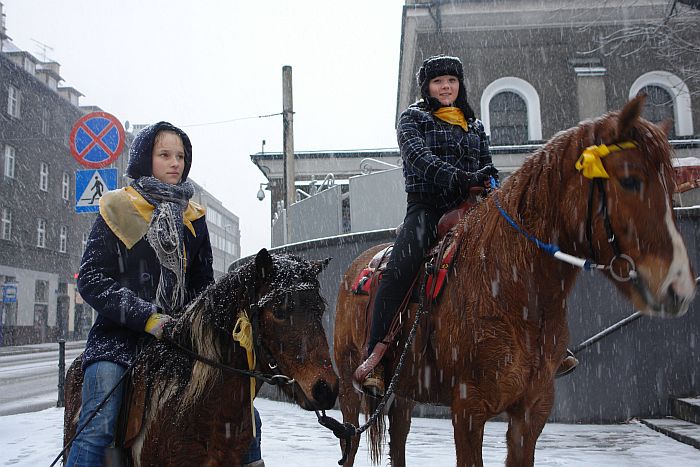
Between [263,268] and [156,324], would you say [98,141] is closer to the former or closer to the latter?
[156,324]

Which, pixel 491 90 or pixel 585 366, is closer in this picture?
pixel 585 366

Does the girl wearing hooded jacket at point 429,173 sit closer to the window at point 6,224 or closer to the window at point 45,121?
the window at point 6,224

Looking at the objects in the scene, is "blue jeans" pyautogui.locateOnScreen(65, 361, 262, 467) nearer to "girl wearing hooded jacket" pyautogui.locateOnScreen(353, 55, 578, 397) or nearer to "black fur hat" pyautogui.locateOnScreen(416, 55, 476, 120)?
"girl wearing hooded jacket" pyautogui.locateOnScreen(353, 55, 578, 397)

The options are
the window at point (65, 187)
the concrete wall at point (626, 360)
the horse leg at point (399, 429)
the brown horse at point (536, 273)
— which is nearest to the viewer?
the brown horse at point (536, 273)

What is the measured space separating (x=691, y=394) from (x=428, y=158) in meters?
5.94

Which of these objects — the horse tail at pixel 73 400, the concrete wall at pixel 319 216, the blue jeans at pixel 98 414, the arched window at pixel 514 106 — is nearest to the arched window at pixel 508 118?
the arched window at pixel 514 106

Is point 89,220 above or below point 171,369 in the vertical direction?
above

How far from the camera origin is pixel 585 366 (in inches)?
Result: 300

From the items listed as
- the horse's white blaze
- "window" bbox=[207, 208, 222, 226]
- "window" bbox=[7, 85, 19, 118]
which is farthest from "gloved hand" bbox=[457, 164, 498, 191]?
"window" bbox=[207, 208, 222, 226]

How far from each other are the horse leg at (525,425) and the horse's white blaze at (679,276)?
92 cm

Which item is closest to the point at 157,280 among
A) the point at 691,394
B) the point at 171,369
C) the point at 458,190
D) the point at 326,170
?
the point at 171,369

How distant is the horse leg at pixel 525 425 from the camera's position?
300cm

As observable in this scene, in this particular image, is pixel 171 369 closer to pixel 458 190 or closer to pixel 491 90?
pixel 458 190

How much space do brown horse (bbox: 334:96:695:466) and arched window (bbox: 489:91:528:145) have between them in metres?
16.3
